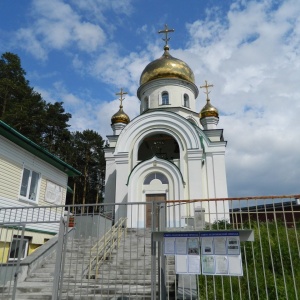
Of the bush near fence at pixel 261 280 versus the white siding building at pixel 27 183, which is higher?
the white siding building at pixel 27 183

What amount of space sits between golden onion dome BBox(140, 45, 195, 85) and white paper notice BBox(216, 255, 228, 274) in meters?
20.9

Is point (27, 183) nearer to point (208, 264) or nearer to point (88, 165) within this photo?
point (208, 264)

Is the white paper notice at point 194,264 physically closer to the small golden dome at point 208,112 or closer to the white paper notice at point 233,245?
the white paper notice at point 233,245

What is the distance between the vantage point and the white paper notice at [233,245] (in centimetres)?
495

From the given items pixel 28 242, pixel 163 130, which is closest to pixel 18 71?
pixel 163 130

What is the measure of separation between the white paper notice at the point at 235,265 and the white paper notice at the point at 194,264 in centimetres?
50

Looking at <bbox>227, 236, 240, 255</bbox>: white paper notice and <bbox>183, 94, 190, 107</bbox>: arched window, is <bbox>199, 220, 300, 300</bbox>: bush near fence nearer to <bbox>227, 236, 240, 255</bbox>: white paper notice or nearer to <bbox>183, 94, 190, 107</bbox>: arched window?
<bbox>227, 236, 240, 255</bbox>: white paper notice

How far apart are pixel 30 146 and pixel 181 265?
29.0 feet

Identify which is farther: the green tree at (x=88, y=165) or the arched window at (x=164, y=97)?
the green tree at (x=88, y=165)

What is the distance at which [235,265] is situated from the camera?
488cm

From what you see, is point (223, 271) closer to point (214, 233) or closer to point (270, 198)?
point (214, 233)

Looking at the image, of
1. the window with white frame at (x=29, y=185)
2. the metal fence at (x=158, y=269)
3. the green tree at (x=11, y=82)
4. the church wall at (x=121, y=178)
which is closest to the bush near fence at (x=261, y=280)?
the metal fence at (x=158, y=269)

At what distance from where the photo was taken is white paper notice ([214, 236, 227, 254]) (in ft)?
16.4

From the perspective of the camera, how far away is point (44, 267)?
30.2 ft
